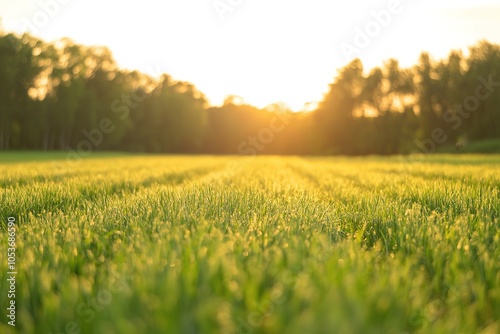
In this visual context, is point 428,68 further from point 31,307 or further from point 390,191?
point 31,307

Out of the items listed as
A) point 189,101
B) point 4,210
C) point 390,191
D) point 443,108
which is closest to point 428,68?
point 443,108

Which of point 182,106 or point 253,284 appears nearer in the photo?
point 253,284

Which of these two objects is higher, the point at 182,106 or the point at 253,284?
the point at 182,106

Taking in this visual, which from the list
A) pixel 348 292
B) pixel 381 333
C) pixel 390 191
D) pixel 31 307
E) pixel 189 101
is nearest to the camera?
pixel 381 333

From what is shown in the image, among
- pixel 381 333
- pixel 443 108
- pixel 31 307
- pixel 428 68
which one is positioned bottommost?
pixel 31 307

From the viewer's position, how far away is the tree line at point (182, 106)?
49.7m

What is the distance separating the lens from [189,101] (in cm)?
7700

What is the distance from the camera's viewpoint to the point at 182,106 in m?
74.9

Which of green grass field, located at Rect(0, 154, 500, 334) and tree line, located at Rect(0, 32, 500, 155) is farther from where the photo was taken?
tree line, located at Rect(0, 32, 500, 155)

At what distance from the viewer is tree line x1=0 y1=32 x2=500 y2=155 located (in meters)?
49.7

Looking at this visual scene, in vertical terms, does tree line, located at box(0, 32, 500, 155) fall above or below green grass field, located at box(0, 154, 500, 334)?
above

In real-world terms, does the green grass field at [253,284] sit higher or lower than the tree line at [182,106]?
lower

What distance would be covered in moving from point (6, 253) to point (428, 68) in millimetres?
56104

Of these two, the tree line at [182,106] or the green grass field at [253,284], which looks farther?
the tree line at [182,106]
